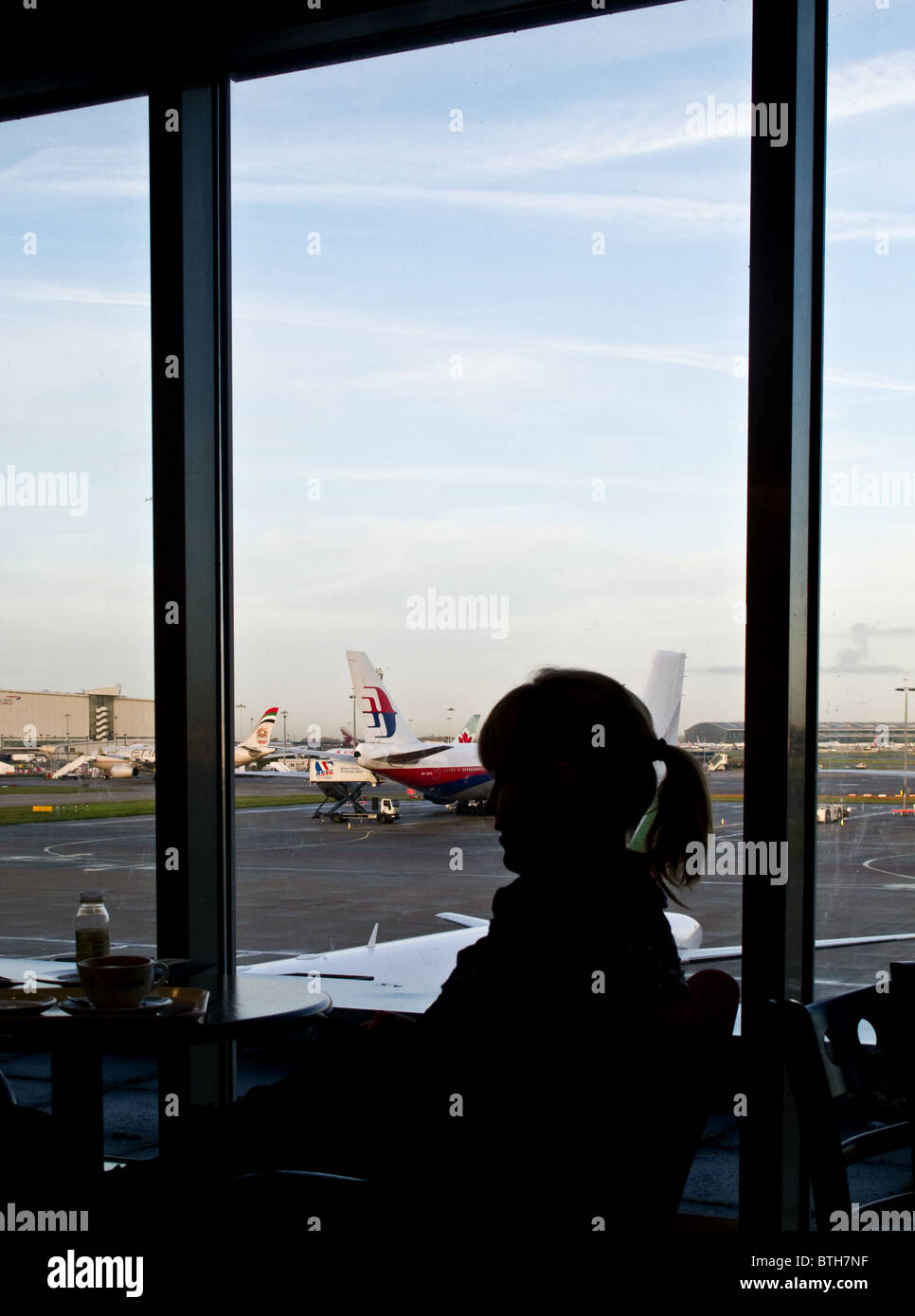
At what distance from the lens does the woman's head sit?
4.35 feet

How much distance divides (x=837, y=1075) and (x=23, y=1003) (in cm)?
121

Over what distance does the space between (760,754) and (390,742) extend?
17.9ft

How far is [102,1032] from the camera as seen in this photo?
1672 millimetres

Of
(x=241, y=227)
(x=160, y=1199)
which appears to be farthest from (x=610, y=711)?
(x=241, y=227)

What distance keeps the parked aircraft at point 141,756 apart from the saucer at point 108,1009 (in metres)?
1.10

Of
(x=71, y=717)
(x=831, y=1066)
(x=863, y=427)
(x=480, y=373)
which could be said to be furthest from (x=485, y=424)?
(x=831, y=1066)

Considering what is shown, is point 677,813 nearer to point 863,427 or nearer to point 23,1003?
point 23,1003

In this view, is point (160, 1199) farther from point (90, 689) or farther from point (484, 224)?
point (484, 224)

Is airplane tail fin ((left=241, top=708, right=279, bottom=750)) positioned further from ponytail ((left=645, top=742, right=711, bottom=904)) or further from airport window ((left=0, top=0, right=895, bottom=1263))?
ponytail ((left=645, top=742, right=711, bottom=904))

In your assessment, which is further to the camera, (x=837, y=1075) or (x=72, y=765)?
(x=72, y=765)

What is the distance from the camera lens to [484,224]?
284cm

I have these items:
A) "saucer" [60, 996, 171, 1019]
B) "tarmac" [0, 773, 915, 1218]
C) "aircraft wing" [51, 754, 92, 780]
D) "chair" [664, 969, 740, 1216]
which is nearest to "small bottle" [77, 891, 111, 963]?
"saucer" [60, 996, 171, 1019]

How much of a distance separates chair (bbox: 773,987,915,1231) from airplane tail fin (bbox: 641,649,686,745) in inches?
36.0

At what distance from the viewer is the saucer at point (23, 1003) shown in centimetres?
174
